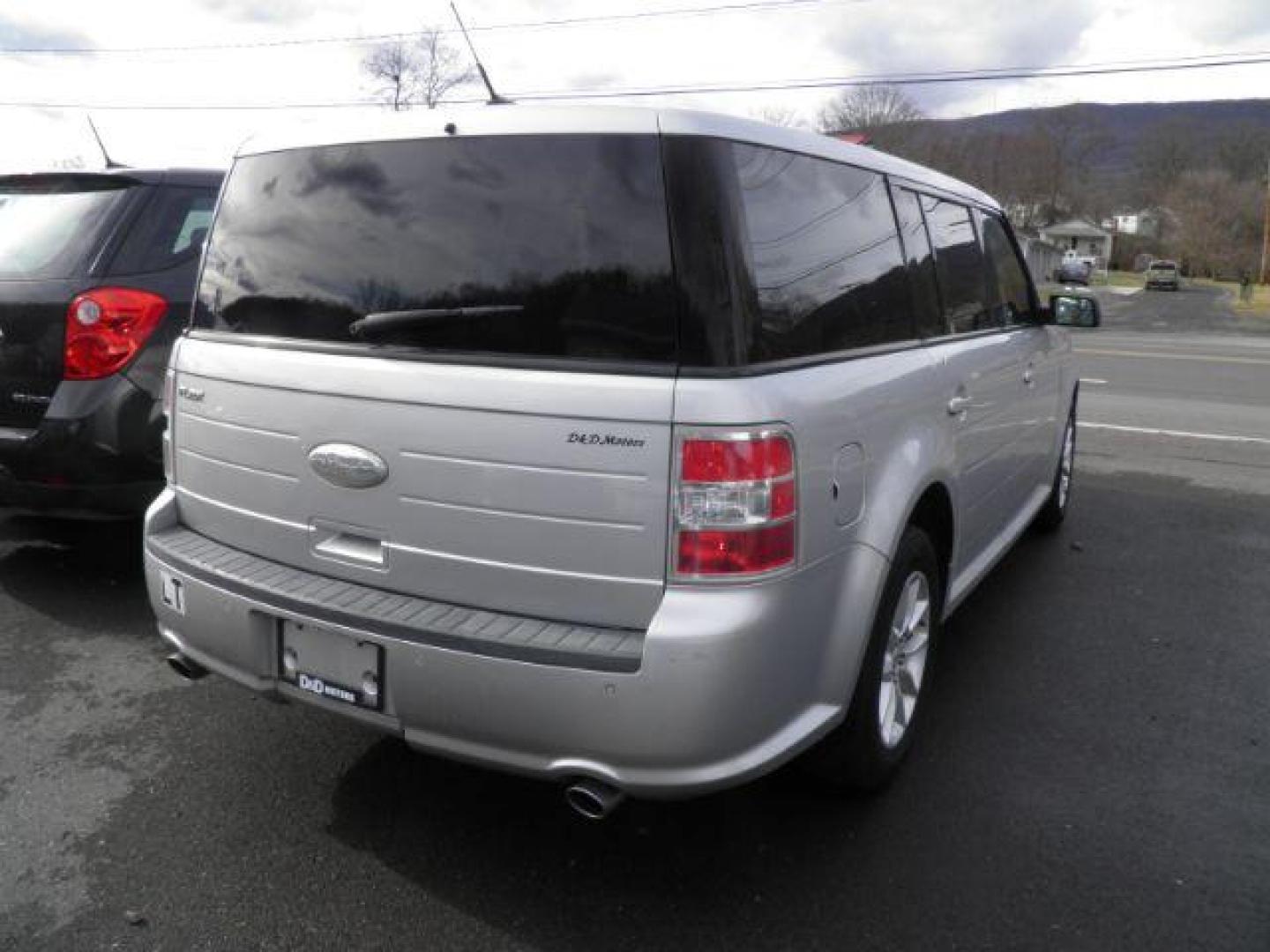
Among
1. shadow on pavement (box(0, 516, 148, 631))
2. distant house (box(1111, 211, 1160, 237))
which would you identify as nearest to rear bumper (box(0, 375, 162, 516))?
shadow on pavement (box(0, 516, 148, 631))

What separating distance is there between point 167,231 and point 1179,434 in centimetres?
871

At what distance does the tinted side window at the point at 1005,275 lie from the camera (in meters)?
4.42

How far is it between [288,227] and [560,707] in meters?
1.49

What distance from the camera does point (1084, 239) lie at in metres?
122

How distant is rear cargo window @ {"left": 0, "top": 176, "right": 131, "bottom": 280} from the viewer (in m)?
4.27

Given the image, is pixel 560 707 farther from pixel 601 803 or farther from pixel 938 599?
pixel 938 599

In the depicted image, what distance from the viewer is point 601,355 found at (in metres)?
2.30

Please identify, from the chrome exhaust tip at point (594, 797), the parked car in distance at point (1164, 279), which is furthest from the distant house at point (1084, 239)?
the chrome exhaust tip at point (594, 797)

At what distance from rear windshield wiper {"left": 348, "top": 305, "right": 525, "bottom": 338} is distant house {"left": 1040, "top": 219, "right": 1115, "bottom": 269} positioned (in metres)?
126

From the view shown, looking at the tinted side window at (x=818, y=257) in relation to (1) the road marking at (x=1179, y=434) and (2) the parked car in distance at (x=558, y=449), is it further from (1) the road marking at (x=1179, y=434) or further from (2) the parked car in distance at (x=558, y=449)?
(1) the road marking at (x=1179, y=434)

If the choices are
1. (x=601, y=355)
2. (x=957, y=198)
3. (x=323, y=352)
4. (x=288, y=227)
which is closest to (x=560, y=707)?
(x=601, y=355)

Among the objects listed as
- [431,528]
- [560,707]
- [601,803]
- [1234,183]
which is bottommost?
[601,803]

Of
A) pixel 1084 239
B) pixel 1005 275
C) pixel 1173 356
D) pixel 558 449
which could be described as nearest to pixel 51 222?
pixel 558 449

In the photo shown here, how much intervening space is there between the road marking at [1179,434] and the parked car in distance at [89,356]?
8312 millimetres
